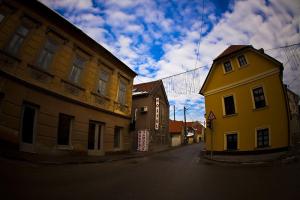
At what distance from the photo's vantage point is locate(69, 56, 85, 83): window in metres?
13.0

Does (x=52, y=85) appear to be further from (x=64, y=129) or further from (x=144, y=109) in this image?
(x=144, y=109)

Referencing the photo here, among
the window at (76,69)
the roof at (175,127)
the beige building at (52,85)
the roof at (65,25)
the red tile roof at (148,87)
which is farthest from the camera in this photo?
the roof at (175,127)

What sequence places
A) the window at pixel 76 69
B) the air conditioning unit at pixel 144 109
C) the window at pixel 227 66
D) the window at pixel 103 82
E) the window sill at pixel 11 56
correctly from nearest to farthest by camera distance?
the window sill at pixel 11 56 → the window at pixel 76 69 → the window at pixel 103 82 → the window at pixel 227 66 → the air conditioning unit at pixel 144 109

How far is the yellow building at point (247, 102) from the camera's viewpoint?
15211mm

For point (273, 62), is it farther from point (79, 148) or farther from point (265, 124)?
point (79, 148)

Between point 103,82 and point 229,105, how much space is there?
1077cm

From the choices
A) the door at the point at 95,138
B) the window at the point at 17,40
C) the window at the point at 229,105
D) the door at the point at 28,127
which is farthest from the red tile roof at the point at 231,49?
the door at the point at 28,127

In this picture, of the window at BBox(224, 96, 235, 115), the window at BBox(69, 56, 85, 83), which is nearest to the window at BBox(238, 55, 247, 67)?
the window at BBox(224, 96, 235, 115)

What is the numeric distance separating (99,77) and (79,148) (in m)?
5.10

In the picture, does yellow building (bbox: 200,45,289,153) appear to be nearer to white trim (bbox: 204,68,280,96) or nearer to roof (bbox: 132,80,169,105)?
white trim (bbox: 204,68,280,96)

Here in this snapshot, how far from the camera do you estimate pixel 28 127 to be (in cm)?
998

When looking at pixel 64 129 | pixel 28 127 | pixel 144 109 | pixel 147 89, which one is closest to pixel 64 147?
pixel 64 129

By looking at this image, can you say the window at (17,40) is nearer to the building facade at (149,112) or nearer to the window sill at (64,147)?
the window sill at (64,147)

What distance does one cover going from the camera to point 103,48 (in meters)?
15.2
